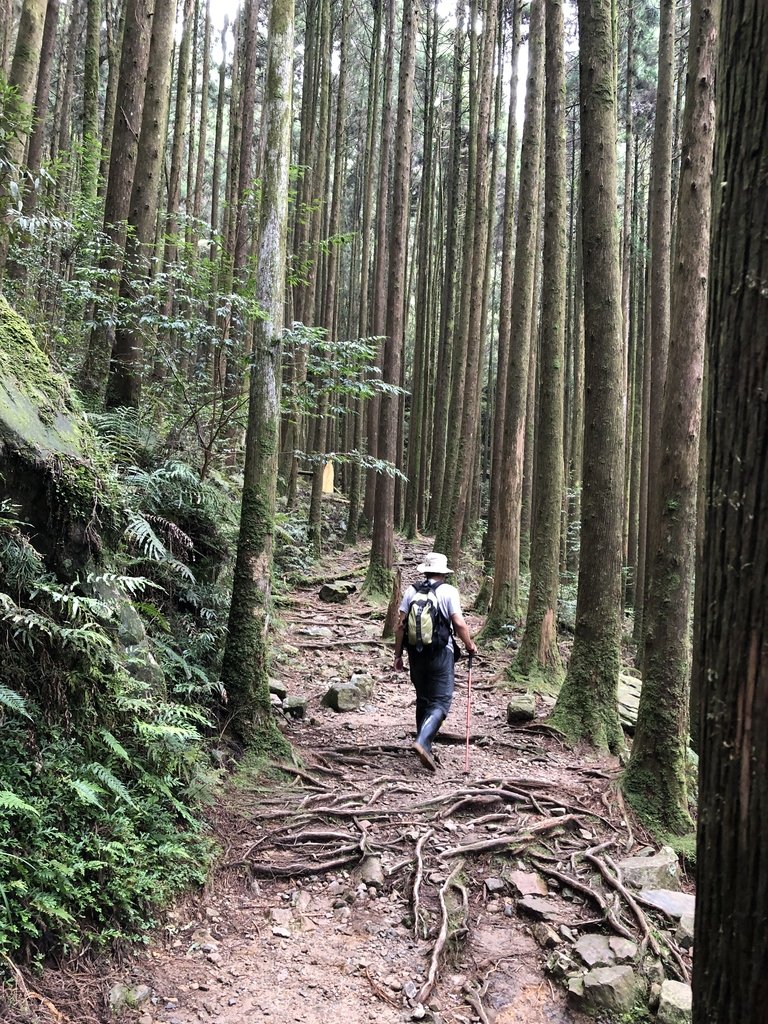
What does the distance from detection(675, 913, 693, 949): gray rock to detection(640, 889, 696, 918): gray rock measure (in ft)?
0.24

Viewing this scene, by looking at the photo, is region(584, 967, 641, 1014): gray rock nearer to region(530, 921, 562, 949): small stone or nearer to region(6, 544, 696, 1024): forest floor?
region(6, 544, 696, 1024): forest floor

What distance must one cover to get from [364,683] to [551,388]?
13.8 feet

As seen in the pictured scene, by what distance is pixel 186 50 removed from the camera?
16.5 meters

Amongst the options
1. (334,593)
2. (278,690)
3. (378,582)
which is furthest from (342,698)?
(378,582)

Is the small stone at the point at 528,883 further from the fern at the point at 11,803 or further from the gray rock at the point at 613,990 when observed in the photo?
the fern at the point at 11,803

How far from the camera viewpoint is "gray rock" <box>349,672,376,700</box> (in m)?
8.03

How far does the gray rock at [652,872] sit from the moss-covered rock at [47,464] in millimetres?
4044

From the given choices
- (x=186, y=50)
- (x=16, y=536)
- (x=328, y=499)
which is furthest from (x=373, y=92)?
(x=16, y=536)

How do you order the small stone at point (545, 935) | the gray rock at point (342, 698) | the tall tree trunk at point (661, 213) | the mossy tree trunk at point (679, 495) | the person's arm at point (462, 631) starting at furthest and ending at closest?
the tall tree trunk at point (661, 213) → the gray rock at point (342, 698) → the person's arm at point (462, 631) → the mossy tree trunk at point (679, 495) → the small stone at point (545, 935)

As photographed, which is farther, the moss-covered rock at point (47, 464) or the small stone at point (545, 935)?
the moss-covered rock at point (47, 464)

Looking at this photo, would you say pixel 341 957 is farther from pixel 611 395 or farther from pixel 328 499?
pixel 328 499

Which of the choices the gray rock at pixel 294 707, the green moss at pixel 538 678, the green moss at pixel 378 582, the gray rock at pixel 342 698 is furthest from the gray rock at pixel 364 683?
the green moss at pixel 378 582

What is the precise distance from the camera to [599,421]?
6684 millimetres

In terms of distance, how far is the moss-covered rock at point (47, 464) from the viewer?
4.11 meters
